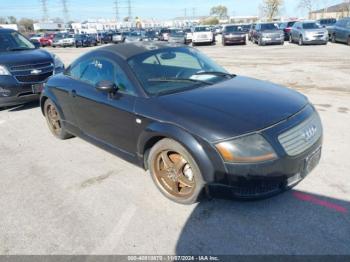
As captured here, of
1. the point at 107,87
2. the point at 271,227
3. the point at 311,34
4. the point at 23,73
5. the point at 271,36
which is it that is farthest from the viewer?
the point at 271,36

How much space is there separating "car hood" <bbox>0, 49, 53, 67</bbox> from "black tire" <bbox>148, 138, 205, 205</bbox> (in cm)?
495

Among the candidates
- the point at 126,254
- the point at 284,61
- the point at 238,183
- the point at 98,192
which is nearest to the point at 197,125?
the point at 238,183

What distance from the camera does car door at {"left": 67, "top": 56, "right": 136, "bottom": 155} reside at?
3625 millimetres

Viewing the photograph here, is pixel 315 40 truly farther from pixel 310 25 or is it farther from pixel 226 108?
pixel 226 108

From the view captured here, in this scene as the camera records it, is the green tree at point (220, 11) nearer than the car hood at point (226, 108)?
No

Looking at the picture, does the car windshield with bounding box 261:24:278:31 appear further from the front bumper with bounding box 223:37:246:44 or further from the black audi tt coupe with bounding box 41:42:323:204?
the black audi tt coupe with bounding box 41:42:323:204

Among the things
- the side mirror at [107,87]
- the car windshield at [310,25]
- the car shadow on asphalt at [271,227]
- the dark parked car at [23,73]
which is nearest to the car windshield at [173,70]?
the side mirror at [107,87]

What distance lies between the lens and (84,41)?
35.2 metres

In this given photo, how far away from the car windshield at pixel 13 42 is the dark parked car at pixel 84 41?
91.6 ft

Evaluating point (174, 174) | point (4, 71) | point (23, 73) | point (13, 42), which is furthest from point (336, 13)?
point (174, 174)

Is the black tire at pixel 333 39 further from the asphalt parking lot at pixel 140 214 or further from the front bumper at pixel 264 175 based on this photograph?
the front bumper at pixel 264 175

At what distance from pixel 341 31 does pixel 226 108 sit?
20.3m

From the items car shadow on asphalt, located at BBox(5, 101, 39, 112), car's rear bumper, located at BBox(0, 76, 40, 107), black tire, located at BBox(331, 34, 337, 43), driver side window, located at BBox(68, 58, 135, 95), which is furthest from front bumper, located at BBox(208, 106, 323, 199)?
black tire, located at BBox(331, 34, 337, 43)

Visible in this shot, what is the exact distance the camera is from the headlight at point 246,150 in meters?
2.74
